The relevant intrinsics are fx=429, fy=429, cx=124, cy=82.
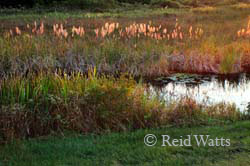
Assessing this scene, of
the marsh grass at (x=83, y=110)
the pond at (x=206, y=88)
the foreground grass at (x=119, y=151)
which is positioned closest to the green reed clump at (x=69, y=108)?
the marsh grass at (x=83, y=110)

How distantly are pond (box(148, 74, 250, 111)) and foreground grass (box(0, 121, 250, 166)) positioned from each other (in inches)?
107

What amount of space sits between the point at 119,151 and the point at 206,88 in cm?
587

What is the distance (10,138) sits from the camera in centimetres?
674

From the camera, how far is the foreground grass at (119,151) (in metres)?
5.77

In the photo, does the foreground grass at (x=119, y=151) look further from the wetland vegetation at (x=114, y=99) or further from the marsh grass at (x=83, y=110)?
the marsh grass at (x=83, y=110)

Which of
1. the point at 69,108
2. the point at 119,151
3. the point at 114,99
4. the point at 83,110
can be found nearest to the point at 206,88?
the point at 114,99

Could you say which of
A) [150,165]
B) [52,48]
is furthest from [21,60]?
[150,165]

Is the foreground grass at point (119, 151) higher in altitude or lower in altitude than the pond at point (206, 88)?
higher

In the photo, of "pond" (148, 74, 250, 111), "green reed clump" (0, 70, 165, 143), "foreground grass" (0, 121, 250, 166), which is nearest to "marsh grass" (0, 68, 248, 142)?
"green reed clump" (0, 70, 165, 143)

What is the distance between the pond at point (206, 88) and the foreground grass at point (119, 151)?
107 inches

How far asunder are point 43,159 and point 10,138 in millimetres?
1114

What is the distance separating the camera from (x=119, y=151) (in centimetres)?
614

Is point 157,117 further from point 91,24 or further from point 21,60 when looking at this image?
point 91,24

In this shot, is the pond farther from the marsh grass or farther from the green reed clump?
the green reed clump
